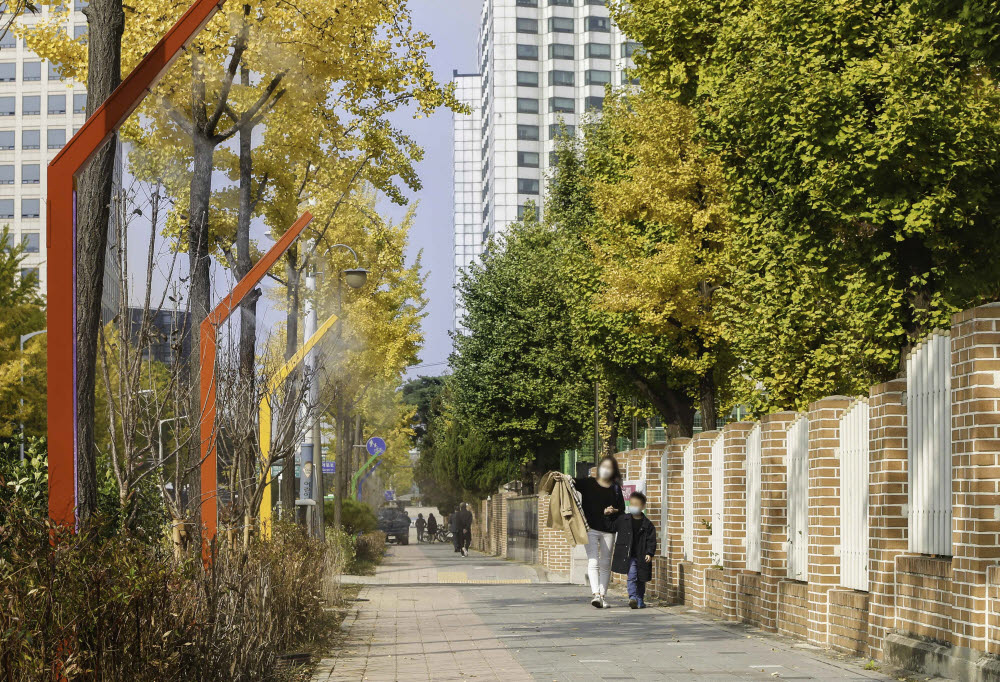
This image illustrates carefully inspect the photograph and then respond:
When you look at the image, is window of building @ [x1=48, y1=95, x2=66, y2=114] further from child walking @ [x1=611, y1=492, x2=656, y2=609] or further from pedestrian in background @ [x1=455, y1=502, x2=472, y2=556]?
child walking @ [x1=611, y1=492, x2=656, y2=609]

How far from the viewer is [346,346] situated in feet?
107

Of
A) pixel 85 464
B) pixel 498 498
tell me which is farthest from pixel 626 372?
pixel 85 464

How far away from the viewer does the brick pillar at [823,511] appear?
1221cm

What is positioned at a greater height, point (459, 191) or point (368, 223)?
point (459, 191)

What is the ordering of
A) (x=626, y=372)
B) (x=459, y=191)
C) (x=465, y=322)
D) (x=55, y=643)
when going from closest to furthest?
(x=55, y=643) < (x=626, y=372) < (x=465, y=322) < (x=459, y=191)

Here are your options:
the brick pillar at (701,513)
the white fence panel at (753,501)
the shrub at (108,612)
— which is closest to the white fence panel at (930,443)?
the white fence panel at (753,501)

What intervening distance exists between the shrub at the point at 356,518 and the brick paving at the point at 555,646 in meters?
18.3

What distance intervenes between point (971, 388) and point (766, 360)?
16075 millimetres

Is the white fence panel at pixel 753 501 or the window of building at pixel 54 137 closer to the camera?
the white fence panel at pixel 753 501

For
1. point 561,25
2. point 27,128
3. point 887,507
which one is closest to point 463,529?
point 887,507

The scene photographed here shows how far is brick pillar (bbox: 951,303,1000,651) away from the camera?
8531mm

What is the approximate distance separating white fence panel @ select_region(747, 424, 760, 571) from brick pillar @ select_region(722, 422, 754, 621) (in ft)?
0.78

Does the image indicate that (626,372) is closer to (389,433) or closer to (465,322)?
(465,322)

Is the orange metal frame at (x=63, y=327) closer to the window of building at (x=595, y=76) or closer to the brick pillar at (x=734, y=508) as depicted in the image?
the brick pillar at (x=734, y=508)
